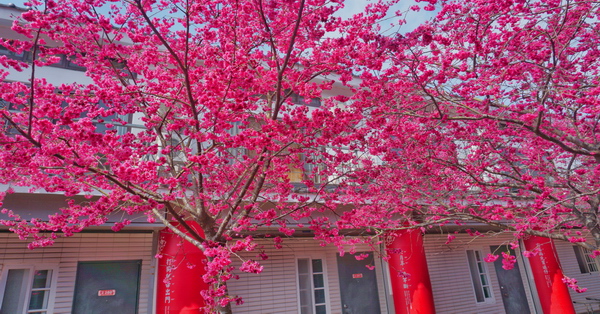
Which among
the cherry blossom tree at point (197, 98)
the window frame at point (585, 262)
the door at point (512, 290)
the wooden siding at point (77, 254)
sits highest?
the cherry blossom tree at point (197, 98)

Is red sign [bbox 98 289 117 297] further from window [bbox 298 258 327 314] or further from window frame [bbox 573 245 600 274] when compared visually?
window frame [bbox 573 245 600 274]

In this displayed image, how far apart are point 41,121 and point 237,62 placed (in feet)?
7.15

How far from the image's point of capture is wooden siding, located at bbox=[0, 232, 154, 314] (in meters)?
6.52

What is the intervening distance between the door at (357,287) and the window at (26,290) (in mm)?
6768

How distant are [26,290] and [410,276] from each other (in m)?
8.19

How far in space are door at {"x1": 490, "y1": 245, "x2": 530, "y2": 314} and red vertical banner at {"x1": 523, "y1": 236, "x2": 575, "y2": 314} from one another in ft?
4.01

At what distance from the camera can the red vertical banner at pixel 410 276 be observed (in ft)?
26.8

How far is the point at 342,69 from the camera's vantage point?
16.2ft

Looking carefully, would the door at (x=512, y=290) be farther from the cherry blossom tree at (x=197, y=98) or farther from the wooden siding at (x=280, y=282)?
the cherry blossom tree at (x=197, y=98)

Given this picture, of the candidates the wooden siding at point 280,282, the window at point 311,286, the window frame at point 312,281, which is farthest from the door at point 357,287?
the window at point 311,286

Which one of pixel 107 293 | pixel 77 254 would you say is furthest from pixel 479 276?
pixel 77 254

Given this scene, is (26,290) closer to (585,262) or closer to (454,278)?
(454,278)

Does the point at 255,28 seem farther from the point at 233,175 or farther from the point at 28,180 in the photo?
the point at 28,180

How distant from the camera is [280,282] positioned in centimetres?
872
